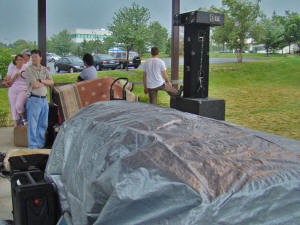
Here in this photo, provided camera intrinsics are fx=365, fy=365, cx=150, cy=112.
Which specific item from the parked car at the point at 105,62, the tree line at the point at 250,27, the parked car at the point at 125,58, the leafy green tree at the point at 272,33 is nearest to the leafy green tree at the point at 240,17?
the tree line at the point at 250,27

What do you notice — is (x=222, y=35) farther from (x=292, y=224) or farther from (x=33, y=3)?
(x=292, y=224)

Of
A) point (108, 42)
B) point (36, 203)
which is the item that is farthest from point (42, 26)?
point (36, 203)

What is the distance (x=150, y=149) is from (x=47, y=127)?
5.03m

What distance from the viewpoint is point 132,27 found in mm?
12812

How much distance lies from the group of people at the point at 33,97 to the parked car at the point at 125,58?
635 centimetres

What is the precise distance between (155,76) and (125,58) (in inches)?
228

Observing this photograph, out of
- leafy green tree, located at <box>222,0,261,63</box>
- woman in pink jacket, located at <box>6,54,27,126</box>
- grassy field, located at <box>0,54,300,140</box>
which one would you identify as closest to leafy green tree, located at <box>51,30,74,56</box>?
grassy field, located at <box>0,54,300,140</box>

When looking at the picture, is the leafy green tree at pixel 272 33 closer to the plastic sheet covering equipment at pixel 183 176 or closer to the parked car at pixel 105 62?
the parked car at pixel 105 62

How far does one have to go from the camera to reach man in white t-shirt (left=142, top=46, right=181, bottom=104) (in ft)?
25.9

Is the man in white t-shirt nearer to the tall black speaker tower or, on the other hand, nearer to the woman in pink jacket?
the tall black speaker tower

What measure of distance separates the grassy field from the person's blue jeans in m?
5.53

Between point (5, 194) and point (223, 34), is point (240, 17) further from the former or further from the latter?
point (5, 194)

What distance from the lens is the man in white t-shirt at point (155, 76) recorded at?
25.9 feet

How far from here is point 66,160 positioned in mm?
2514
